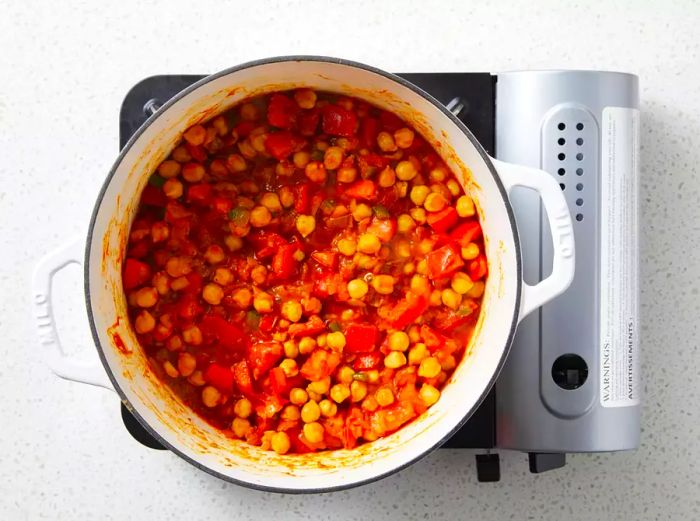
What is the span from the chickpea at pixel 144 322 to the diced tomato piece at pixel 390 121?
58 centimetres

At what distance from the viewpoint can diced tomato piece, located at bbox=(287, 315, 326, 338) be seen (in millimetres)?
1489

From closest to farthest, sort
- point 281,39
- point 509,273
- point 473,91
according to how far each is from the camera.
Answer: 1. point 509,273
2. point 473,91
3. point 281,39

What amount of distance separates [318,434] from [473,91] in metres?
0.72

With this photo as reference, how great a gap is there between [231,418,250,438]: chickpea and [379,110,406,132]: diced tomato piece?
2.09ft

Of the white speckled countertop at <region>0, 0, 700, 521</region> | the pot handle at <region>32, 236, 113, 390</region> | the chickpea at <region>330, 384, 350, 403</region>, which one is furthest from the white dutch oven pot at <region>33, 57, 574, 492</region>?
the white speckled countertop at <region>0, 0, 700, 521</region>

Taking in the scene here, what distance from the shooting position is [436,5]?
1.62m

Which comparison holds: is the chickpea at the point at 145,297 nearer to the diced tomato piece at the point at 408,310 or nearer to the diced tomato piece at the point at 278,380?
the diced tomato piece at the point at 278,380

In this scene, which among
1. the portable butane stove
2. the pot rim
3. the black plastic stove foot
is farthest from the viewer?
the black plastic stove foot

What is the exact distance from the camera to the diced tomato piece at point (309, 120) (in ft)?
4.86

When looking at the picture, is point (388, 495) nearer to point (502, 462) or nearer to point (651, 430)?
point (502, 462)

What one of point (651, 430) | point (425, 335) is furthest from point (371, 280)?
point (651, 430)

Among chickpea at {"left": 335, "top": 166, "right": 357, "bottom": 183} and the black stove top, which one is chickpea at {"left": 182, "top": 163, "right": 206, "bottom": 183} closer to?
the black stove top

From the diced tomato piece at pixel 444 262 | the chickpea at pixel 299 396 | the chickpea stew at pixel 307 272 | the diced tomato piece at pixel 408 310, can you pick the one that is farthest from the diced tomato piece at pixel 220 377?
the diced tomato piece at pixel 444 262

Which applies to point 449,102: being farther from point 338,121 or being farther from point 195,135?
point 195,135
